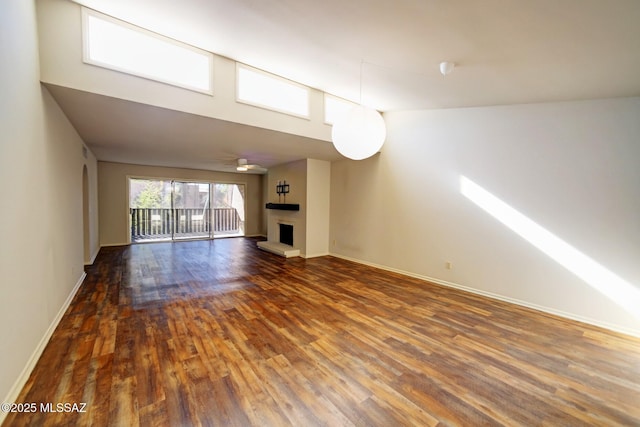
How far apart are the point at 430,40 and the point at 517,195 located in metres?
2.47

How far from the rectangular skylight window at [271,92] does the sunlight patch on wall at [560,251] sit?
2.83 metres

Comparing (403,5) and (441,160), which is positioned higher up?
(403,5)

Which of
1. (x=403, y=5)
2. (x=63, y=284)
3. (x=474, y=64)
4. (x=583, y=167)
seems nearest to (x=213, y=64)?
(x=403, y=5)

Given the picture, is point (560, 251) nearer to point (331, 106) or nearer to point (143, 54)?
point (331, 106)

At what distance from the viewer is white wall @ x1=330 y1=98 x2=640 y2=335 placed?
9.30 ft

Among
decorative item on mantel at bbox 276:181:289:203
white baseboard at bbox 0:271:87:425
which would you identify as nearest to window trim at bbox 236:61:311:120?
decorative item on mantel at bbox 276:181:289:203

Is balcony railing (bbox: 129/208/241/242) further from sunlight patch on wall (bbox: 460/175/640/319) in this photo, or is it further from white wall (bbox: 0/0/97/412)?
sunlight patch on wall (bbox: 460/175/640/319)

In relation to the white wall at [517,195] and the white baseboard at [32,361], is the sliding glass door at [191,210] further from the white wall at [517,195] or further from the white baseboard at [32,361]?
the white wall at [517,195]

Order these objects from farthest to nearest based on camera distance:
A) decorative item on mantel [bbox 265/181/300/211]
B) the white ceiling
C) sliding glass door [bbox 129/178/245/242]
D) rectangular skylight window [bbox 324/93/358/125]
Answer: sliding glass door [bbox 129/178/245/242]
decorative item on mantel [bbox 265/181/300/211]
rectangular skylight window [bbox 324/93/358/125]
the white ceiling

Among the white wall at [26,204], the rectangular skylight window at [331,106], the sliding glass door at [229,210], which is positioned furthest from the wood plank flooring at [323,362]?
the sliding glass door at [229,210]

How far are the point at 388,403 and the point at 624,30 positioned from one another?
3.04 meters

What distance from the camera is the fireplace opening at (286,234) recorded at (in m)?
→ 6.86

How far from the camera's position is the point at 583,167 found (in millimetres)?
3012

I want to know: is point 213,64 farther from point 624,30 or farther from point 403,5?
point 624,30
